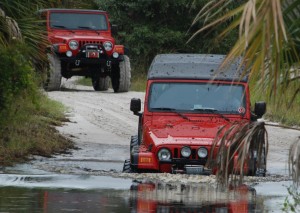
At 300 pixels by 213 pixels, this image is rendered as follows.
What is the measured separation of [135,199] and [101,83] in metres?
20.8

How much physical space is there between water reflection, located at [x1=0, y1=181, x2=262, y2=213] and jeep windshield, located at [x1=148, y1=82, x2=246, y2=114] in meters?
1.89

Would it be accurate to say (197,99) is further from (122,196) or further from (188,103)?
(122,196)

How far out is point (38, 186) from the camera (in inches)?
Result: 617

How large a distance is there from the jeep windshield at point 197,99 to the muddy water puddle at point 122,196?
1334 millimetres

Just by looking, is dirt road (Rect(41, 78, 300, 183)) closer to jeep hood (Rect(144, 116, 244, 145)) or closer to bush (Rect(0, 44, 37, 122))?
jeep hood (Rect(144, 116, 244, 145))

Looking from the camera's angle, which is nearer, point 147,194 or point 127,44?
point 147,194

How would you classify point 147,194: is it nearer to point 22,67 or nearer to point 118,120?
point 22,67

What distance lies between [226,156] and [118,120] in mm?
16063

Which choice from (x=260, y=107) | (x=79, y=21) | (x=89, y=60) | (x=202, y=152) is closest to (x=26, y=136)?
(x=260, y=107)

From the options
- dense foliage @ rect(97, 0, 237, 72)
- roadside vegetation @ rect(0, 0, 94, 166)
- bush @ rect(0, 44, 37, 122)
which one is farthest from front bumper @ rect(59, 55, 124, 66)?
bush @ rect(0, 44, 37, 122)

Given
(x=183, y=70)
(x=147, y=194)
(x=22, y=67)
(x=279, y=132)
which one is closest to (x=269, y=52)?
(x=147, y=194)

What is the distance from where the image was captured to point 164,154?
619 inches

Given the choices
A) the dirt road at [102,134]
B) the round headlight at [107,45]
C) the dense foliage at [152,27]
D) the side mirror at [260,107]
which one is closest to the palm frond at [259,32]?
the dirt road at [102,134]

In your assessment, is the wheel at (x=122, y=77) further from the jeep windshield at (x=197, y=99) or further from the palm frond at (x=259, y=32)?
the palm frond at (x=259, y=32)
